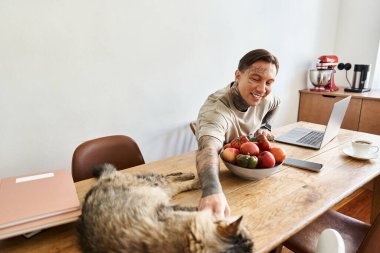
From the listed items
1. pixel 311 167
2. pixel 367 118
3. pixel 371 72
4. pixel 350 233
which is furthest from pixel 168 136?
pixel 371 72

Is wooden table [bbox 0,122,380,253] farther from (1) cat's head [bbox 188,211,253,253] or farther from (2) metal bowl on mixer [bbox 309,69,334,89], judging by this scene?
(2) metal bowl on mixer [bbox 309,69,334,89]

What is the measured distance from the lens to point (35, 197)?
0.90m

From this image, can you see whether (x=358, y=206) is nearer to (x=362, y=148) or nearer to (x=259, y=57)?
(x=362, y=148)

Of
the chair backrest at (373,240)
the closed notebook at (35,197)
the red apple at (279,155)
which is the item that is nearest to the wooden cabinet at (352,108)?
the red apple at (279,155)

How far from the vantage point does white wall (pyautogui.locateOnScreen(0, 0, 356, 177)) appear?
160 cm

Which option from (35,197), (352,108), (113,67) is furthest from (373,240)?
(352,108)

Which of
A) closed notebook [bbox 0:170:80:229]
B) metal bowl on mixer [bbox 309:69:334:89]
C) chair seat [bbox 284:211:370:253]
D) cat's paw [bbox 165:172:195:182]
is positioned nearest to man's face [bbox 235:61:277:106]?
cat's paw [bbox 165:172:195:182]

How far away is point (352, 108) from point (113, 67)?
2.57m

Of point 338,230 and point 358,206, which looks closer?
point 338,230

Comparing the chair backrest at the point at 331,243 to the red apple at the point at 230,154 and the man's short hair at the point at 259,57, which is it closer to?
the red apple at the point at 230,154

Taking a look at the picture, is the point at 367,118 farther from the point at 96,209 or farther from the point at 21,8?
the point at 21,8

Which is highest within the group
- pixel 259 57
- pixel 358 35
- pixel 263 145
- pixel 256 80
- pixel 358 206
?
pixel 358 35

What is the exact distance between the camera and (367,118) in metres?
2.78

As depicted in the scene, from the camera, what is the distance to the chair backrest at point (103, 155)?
1.41 meters
